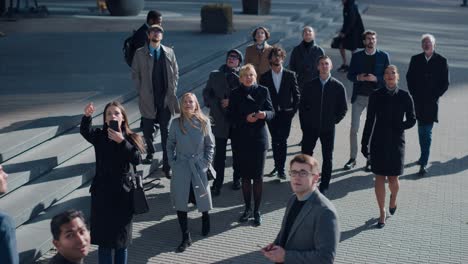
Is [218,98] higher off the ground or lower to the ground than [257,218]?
higher

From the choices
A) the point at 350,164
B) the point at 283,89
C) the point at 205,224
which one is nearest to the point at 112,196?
the point at 205,224

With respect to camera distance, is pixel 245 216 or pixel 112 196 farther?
pixel 245 216

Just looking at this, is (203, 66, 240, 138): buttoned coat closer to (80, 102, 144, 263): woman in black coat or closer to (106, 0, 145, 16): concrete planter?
(80, 102, 144, 263): woman in black coat

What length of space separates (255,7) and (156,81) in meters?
18.8

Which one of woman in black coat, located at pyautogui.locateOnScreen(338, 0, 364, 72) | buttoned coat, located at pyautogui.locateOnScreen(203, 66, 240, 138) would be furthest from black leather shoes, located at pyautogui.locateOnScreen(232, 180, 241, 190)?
woman in black coat, located at pyautogui.locateOnScreen(338, 0, 364, 72)

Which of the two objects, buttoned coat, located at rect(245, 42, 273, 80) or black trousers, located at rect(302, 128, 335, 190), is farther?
buttoned coat, located at rect(245, 42, 273, 80)

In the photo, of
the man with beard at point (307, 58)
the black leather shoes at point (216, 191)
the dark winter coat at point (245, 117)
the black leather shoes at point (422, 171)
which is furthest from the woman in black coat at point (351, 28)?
the dark winter coat at point (245, 117)

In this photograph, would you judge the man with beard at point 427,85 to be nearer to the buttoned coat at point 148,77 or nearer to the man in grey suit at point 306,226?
the buttoned coat at point 148,77

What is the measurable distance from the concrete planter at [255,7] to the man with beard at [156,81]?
18423 mm

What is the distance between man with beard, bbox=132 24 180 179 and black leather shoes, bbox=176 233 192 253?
7.69ft

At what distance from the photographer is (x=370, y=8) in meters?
38.6

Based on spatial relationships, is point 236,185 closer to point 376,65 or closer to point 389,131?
point 389,131

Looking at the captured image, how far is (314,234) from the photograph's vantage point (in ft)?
17.9

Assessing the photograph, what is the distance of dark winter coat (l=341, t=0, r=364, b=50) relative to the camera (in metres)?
18.8
